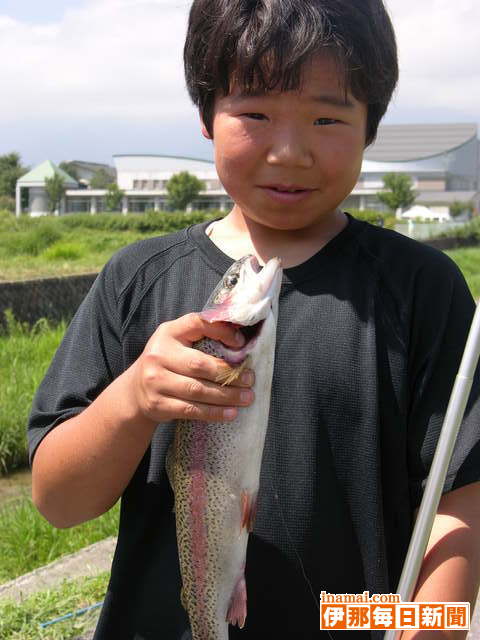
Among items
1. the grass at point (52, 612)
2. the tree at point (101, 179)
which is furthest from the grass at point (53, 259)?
the tree at point (101, 179)

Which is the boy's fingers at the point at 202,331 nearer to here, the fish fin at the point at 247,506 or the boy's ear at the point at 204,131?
the fish fin at the point at 247,506

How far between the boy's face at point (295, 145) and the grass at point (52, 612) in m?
2.33

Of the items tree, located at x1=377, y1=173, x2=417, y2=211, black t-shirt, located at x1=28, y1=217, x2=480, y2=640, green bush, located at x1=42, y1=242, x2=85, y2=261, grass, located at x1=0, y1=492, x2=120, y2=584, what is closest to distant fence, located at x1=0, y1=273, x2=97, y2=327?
grass, located at x1=0, y1=492, x2=120, y2=584

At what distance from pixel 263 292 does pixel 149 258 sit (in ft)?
1.74

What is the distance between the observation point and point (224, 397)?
1.50 m

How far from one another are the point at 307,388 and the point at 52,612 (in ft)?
7.44

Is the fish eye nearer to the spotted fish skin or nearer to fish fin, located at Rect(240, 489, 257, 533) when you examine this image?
the spotted fish skin

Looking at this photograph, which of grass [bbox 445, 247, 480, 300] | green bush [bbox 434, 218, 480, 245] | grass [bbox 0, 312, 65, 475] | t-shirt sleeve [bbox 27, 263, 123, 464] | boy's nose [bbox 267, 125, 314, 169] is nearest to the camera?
boy's nose [bbox 267, 125, 314, 169]

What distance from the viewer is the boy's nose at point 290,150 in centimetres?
171

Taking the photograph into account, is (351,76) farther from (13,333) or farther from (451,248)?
(451,248)

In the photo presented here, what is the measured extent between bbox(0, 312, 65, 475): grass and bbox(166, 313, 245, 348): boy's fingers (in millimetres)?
5025

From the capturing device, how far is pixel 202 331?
59.1 inches

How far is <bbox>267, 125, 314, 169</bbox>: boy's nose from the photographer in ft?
5.61

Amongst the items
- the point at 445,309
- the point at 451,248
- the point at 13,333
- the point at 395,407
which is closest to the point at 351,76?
the point at 445,309
